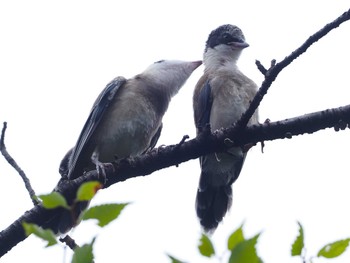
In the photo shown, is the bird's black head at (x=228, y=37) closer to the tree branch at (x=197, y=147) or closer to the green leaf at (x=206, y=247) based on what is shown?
A: the tree branch at (x=197, y=147)

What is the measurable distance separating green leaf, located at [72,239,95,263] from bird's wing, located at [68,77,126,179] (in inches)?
159

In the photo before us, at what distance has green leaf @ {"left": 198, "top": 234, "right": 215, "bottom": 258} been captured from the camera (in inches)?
72.5

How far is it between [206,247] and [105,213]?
324 millimetres

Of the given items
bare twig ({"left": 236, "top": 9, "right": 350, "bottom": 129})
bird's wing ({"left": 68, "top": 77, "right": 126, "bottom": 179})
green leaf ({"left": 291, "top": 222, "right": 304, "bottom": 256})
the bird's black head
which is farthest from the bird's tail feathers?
green leaf ({"left": 291, "top": 222, "right": 304, "bottom": 256})

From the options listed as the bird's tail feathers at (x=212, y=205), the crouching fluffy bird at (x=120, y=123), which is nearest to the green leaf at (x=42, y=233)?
the crouching fluffy bird at (x=120, y=123)

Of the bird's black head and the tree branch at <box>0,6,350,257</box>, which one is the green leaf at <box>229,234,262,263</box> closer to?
the tree branch at <box>0,6,350,257</box>

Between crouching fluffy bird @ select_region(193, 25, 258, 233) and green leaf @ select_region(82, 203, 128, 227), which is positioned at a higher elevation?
crouching fluffy bird @ select_region(193, 25, 258, 233)

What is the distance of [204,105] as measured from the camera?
618 cm

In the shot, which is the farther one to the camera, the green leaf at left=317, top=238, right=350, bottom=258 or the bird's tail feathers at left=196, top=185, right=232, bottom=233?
the bird's tail feathers at left=196, top=185, right=232, bottom=233

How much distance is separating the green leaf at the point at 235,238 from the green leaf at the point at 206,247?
2.2 inches

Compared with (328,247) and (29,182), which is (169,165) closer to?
(29,182)

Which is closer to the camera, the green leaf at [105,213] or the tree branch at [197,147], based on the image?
the green leaf at [105,213]

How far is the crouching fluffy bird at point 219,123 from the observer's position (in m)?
6.05

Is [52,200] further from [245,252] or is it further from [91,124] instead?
[91,124]
